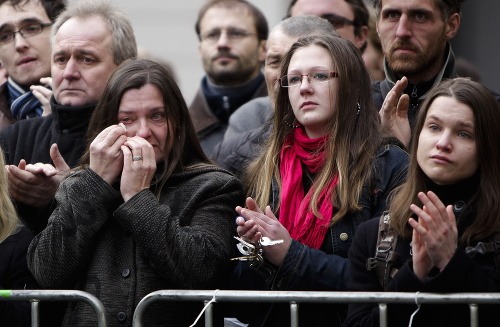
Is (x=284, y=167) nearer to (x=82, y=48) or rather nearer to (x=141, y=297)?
(x=141, y=297)

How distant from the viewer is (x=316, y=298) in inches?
195

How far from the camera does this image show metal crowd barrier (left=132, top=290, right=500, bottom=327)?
4.85 m

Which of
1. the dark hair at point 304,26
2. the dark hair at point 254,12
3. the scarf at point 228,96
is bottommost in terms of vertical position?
the scarf at point 228,96

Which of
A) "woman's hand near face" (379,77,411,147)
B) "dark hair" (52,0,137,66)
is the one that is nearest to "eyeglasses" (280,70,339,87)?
"woman's hand near face" (379,77,411,147)

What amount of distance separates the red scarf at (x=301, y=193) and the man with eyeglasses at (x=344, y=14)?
5.62 ft

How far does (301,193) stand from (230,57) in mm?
3110

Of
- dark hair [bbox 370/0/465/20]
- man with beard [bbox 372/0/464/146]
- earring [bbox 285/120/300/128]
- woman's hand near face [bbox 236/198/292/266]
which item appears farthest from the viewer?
dark hair [bbox 370/0/465/20]

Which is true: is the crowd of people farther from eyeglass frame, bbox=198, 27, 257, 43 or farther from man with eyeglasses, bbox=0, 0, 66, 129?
eyeglass frame, bbox=198, 27, 257, 43

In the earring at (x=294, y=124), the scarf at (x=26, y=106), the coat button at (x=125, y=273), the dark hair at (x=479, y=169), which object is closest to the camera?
the dark hair at (x=479, y=169)

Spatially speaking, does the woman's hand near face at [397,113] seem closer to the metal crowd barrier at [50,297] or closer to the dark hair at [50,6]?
the metal crowd barrier at [50,297]

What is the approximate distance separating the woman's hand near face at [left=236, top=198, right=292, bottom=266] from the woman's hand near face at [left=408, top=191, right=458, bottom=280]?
0.70 m

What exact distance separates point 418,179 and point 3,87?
314 cm

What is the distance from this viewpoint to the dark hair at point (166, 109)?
19.4ft

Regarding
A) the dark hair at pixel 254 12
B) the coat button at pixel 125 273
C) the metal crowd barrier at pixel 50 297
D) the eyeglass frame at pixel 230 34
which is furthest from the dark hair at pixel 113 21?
the dark hair at pixel 254 12
